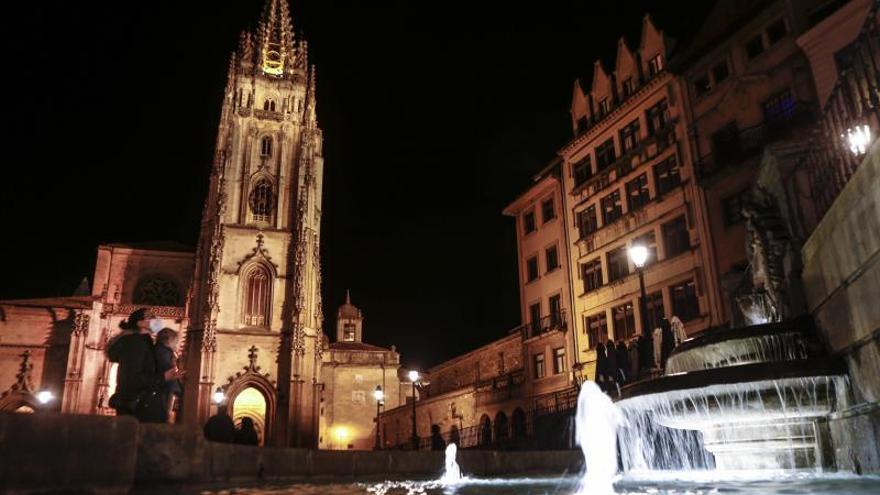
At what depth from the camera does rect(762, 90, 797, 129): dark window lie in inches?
932

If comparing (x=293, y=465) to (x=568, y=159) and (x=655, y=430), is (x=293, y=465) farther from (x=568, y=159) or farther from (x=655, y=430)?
(x=568, y=159)

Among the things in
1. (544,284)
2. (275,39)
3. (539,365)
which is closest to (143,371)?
(539,365)

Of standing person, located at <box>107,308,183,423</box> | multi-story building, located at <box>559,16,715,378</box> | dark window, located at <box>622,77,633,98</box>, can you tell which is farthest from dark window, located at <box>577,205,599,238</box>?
standing person, located at <box>107,308,183,423</box>

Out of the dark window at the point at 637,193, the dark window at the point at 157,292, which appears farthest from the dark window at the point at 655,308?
the dark window at the point at 157,292

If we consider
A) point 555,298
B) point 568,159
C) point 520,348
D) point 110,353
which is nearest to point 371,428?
point 520,348

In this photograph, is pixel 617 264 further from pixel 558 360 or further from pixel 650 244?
pixel 558 360

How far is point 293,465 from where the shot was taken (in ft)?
33.8

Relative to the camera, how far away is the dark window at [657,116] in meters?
29.8

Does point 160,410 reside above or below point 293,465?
above

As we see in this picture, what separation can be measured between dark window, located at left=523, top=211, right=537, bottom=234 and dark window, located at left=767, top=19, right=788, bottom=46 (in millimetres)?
17067

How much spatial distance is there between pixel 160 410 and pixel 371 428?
4828 centimetres

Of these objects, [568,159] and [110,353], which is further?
[568,159]

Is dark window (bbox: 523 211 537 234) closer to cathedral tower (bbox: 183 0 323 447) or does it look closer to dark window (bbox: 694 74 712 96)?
dark window (bbox: 694 74 712 96)

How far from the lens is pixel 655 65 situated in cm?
3106
